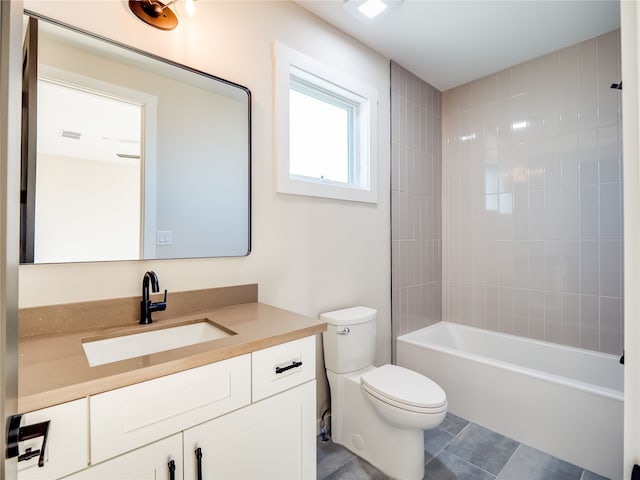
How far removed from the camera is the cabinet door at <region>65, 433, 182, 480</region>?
29.1 inches

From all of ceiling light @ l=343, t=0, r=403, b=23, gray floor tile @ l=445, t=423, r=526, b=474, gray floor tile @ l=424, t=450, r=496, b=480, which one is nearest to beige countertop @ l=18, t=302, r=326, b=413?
gray floor tile @ l=424, t=450, r=496, b=480

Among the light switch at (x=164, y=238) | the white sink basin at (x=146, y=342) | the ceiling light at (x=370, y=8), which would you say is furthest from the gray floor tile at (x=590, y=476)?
the ceiling light at (x=370, y=8)

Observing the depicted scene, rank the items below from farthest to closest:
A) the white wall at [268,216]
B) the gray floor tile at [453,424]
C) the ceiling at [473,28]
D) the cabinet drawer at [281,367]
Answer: the gray floor tile at [453,424] < the ceiling at [473,28] < the white wall at [268,216] < the cabinet drawer at [281,367]

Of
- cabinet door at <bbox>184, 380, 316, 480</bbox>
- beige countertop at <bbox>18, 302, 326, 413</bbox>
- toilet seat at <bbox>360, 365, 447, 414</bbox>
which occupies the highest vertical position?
beige countertop at <bbox>18, 302, 326, 413</bbox>

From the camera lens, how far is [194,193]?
1438mm

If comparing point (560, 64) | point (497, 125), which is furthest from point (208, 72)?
point (560, 64)

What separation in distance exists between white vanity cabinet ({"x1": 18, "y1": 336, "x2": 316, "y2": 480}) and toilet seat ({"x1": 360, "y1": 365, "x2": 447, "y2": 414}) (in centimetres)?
50

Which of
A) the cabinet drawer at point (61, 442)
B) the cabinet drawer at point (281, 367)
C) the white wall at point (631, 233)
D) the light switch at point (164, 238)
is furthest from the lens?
the light switch at point (164, 238)

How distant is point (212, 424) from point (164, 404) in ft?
0.55

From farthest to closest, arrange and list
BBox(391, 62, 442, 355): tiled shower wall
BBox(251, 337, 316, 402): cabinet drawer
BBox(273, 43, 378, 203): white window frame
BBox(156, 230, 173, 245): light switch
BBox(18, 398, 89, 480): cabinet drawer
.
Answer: BBox(391, 62, 442, 355): tiled shower wall → BBox(273, 43, 378, 203): white window frame → BBox(156, 230, 173, 245): light switch → BBox(251, 337, 316, 402): cabinet drawer → BBox(18, 398, 89, 480): cabinet drawer

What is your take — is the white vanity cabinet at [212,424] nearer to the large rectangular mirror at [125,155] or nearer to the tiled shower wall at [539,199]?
the large rectangular mirror at [125,155]

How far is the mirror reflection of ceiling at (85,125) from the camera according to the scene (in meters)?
1.09

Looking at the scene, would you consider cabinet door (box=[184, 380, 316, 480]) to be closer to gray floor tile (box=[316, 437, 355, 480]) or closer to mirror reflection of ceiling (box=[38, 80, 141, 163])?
gray floor tile (box=[316, 437, 355, 480])

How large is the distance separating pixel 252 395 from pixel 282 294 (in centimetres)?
77
